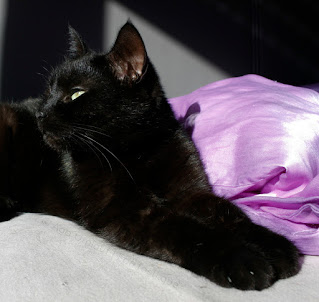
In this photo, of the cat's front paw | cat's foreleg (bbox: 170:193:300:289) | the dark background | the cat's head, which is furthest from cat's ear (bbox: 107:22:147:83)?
the dark background

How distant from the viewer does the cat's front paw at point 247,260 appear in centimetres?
66

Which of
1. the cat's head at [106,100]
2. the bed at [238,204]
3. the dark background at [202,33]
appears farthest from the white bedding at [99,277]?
the dark background at [202,33]

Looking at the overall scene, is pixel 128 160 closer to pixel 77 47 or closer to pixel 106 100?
pixel 106 100

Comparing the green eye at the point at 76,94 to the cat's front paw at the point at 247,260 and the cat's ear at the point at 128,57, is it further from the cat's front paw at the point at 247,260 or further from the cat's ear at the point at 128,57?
the cat's front paw at the point at 247,260

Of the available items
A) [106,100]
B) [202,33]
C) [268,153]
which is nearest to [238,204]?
[268,153]

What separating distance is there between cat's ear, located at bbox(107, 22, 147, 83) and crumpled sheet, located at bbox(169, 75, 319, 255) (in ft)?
1.22

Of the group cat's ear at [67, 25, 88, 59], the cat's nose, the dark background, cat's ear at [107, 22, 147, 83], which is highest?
cat's ear at [107, 22, 147, 83]

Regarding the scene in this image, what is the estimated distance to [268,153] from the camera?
1047 millimetres

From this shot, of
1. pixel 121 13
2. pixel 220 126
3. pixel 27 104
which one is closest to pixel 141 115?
pixel 220 126

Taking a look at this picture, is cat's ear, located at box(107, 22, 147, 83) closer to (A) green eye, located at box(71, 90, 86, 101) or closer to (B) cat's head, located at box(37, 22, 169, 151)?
(B) cat's head, located at box(37, 22, 169, 151)

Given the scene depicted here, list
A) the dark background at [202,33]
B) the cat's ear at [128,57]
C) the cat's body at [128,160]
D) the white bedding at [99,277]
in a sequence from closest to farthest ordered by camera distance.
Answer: the white bedding at [99,277] → the cat's body at [128,160] → the cat's ear at [128,57] → the dark background at [202,33]

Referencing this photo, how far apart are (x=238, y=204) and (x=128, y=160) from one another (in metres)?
0.33

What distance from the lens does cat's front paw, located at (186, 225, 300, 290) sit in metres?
0.66

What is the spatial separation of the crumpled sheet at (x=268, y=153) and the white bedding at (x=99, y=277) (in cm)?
13
